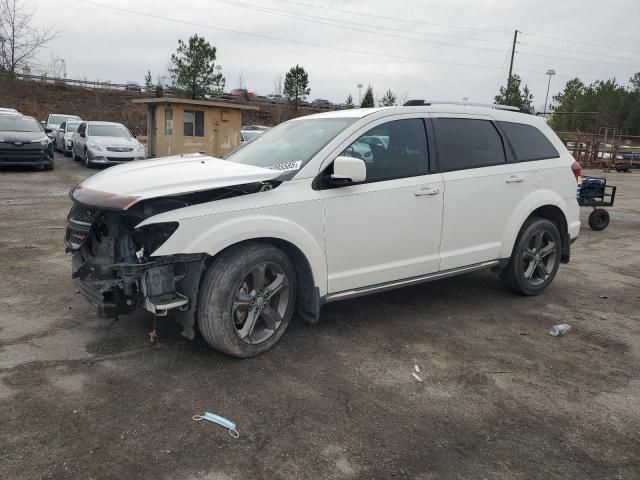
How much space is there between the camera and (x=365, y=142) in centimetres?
434

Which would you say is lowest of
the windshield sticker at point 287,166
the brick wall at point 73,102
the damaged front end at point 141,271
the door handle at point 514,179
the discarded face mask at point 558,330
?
the discarded face mask at point 558,330

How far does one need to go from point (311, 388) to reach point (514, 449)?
127 cm

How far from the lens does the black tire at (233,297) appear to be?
Result: 3.64 meters

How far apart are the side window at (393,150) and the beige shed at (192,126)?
54.6 feet

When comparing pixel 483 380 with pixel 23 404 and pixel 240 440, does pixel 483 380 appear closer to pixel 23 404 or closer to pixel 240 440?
pixel 240 440

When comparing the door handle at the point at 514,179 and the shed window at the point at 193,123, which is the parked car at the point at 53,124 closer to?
the shed window at the point at 193,123

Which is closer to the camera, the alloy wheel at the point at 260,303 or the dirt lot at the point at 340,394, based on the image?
the dirt lot at the point at 340,394

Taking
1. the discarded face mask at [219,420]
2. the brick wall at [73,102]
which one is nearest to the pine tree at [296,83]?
the brick wall at [73,102]

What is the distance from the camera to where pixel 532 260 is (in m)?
5.59

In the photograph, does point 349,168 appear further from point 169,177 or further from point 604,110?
point 604,110

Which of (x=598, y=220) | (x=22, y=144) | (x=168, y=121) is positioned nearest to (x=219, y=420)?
(x=598, y=220)

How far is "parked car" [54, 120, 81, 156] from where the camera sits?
2169 cm

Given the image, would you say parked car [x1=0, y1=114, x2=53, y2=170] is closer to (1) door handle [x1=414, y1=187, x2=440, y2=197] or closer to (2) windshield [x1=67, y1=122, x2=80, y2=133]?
(2) windshield [x1=67, y1=122, x2=80, y2=133]

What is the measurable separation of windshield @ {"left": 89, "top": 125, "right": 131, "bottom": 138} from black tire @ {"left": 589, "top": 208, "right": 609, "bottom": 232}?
14.7 m
